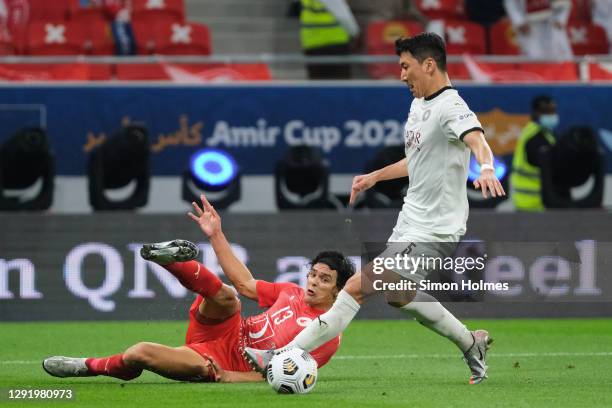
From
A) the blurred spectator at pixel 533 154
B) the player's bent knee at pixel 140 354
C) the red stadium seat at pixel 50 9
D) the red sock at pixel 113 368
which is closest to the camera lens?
the player's bent knee at pixel 140 354

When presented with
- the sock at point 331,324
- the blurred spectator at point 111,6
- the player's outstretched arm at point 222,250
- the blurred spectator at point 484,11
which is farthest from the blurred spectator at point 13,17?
the sock at point 331,324

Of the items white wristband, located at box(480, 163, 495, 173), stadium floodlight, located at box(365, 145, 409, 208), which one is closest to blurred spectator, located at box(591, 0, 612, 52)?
stadium floodlight, located at box(365, 145, 409, 208)

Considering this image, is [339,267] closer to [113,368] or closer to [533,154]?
[113,368]

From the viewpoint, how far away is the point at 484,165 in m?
7.52

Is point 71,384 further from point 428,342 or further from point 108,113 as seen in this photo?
point 108,113

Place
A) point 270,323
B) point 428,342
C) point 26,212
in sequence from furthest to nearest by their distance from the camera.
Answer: point 26,212 → point 428,342 → point 270,323

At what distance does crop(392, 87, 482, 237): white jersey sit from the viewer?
323 inches

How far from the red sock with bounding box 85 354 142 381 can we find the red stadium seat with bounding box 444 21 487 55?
9.37 metres

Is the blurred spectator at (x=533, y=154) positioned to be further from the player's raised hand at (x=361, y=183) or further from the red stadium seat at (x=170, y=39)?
the player's raised hand at (x=361, y=183)

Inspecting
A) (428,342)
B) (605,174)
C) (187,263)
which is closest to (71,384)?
(187,263)

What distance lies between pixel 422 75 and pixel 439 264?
1122mm

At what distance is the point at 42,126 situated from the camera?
15047mm

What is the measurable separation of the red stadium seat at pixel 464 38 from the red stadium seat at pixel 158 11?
10.5 feet

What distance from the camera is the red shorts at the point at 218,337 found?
28.7ft
